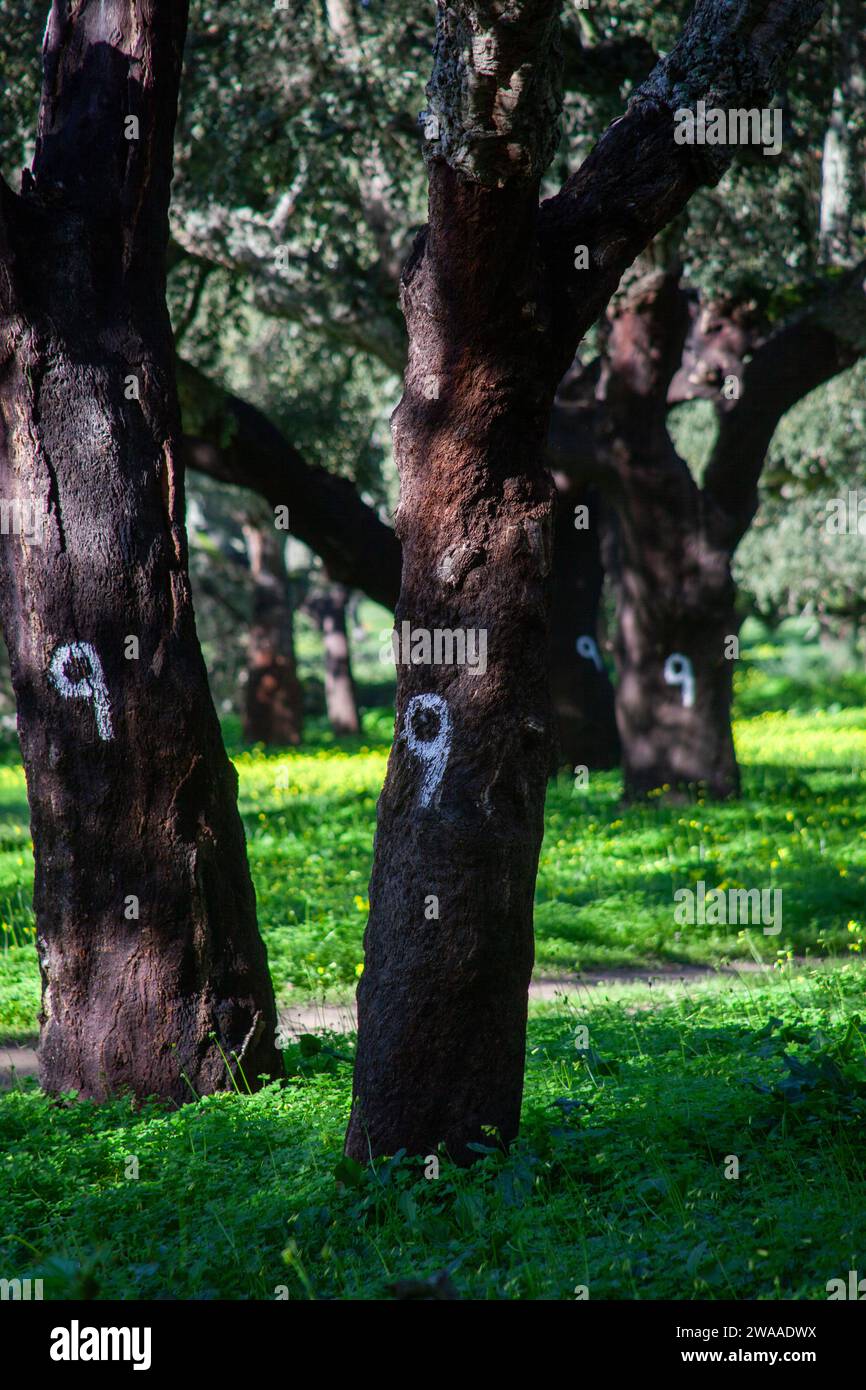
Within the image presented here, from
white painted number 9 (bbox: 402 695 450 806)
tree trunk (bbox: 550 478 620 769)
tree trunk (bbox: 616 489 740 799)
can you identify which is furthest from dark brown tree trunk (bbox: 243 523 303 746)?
white painted number 9 (bbox: 402 695 450 806)

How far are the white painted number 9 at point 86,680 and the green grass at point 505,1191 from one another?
4.91ft

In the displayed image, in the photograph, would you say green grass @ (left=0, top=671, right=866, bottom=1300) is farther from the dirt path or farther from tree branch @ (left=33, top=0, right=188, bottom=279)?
tree branch @ (left=33, top=0, right=188, bottom=279)

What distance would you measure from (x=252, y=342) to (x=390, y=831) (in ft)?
66.1

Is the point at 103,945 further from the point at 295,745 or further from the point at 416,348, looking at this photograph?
the point at 295,745

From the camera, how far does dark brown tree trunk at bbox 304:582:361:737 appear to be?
25422mm

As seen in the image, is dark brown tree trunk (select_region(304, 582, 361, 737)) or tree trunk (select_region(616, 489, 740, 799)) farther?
dark brown tree trunk (select_region(304, 582, 361, 737))

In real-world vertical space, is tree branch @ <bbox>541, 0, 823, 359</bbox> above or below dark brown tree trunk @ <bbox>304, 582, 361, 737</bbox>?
above

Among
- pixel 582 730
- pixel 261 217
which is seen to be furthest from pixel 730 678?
pixel 261 217

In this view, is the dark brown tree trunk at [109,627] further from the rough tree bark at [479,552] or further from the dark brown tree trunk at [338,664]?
the dark brown tree trunk at [338,664]

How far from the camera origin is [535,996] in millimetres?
7523

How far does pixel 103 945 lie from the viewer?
17.1 feet

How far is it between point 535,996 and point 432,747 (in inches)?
139

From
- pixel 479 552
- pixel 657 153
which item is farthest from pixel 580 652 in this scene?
pixel 479 552

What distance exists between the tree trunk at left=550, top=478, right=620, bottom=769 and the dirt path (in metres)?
7.65
